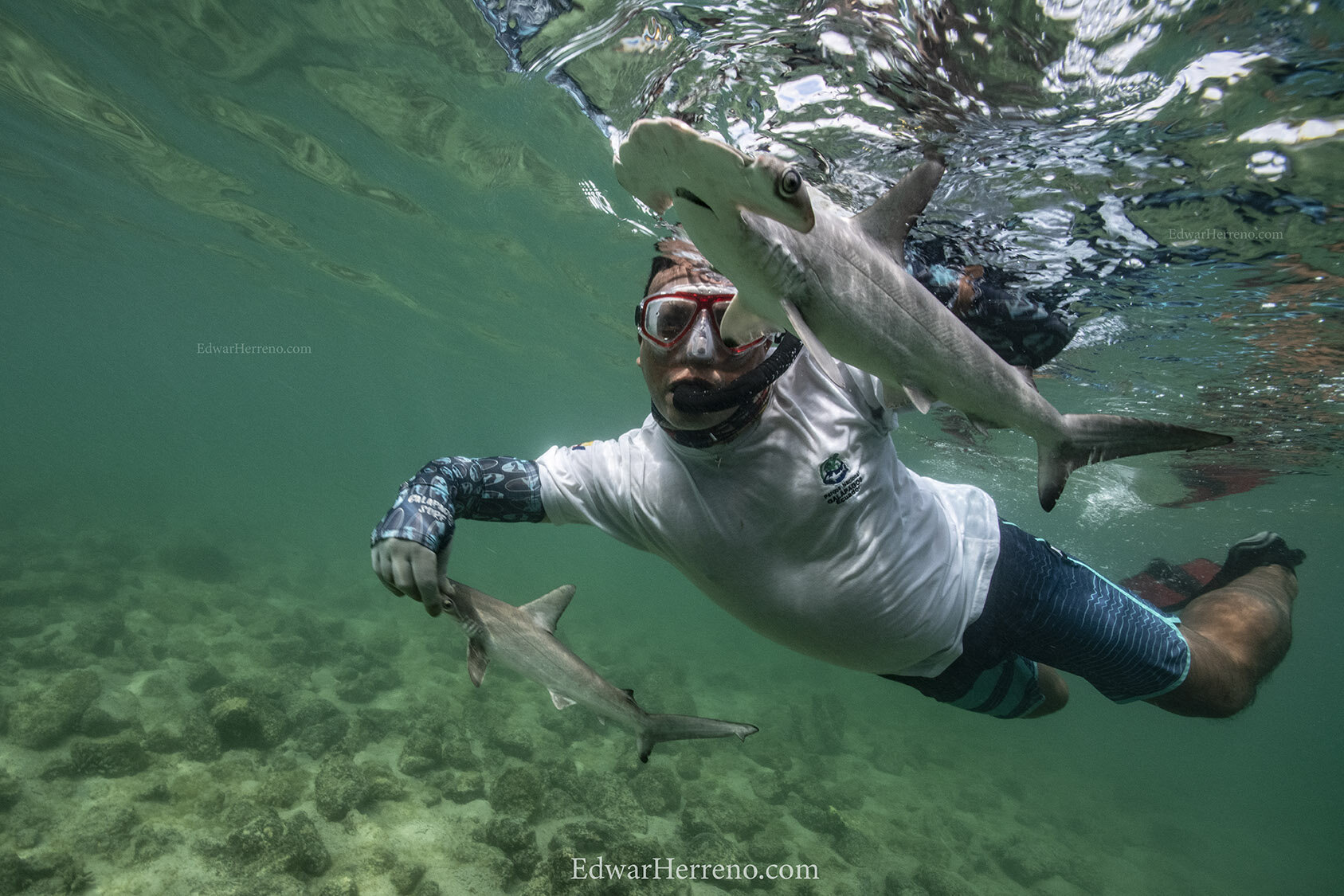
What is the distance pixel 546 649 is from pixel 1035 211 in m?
7.09

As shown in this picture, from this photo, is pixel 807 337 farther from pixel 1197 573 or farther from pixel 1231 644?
pixel 1197 573

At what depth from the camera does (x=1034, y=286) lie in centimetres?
875

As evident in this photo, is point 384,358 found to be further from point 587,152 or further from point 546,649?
point 546,649

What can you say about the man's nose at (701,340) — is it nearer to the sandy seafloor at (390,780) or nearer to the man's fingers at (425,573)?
the man's fingers at (425,573)

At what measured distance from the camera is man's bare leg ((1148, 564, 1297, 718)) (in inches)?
158

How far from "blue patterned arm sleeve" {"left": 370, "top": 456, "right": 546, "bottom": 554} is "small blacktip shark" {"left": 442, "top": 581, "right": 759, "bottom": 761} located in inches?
18.2

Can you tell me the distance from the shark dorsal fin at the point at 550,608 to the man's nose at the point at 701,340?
1603 mm

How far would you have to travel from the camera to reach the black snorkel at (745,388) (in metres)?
2.98

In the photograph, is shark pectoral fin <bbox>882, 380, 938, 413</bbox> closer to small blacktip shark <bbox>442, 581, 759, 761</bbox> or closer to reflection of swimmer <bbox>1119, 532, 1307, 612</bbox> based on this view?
small blacktip shark <bbox>442, 581, 759, 761</bbox>

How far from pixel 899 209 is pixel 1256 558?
243 inches

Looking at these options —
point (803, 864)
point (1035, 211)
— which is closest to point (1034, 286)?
point (1035, 211)
